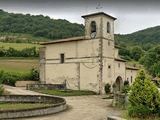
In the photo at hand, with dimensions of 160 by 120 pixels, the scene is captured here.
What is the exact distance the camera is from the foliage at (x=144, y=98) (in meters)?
10.1

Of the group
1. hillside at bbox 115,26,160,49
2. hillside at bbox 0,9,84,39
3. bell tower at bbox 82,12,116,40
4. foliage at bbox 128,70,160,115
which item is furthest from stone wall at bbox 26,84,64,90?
hillside at bbox 115,26,160,49

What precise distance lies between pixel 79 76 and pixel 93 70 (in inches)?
95.5

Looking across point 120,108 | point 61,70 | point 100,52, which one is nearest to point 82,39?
point 100,52

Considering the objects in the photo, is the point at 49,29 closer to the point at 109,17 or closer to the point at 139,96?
the point at 109,17

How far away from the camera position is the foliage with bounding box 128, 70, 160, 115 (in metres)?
10.1

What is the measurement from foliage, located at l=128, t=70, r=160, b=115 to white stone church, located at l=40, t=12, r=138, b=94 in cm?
1929

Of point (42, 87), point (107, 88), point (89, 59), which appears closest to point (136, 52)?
point (89, 59)

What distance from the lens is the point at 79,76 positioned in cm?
3181

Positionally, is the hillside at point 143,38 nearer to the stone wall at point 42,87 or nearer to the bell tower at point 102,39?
the bell tower at point 102,39

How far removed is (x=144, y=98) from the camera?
404 inches

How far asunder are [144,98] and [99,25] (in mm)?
21395

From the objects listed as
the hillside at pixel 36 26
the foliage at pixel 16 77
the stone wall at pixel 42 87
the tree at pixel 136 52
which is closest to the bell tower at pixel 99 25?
the stone wall at pixel 42 87

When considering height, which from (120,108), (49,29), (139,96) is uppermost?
(49,29)

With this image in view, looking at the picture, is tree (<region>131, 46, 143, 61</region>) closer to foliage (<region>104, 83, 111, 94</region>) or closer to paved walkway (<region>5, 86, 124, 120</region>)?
foliage (<region>104, 83, 111, 94</region>)
